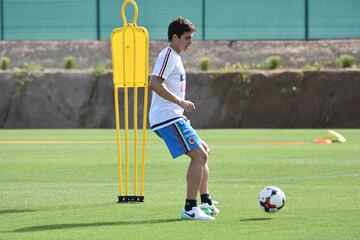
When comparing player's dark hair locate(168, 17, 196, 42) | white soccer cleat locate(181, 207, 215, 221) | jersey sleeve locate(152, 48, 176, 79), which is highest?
player's dark hair locate(168, 17, 196, 42)

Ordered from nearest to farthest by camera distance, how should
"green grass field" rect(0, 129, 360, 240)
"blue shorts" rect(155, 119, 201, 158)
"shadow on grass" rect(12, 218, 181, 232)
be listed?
1. "green grass field" rect(0, 129, 360, 240)
2. "shadow on grass" rect(12, 218, 181, 232)
3. "blue shorts" rect(155, 119, 201, 158)

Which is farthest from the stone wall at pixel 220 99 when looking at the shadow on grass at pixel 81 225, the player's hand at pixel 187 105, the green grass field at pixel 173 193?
the shadow on grass at pixel 81 225

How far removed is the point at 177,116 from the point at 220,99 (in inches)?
1082

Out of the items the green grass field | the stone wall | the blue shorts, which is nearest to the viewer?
the green grass field

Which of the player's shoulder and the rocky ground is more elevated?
the player's shoulder

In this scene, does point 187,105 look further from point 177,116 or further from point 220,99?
point 220,99

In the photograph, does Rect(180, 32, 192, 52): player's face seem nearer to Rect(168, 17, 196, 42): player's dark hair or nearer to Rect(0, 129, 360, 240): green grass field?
Rect(168, 17, 196, 42): player's dark hair

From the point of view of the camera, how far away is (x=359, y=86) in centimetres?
3709

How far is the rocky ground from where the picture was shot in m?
45.2

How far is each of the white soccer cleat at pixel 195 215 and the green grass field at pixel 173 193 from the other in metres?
0.10

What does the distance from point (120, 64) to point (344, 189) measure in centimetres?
341

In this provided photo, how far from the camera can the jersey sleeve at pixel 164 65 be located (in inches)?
429

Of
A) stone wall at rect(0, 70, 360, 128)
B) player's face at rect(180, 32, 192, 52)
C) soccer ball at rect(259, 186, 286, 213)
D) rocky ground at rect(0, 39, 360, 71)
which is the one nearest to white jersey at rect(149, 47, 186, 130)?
player's face at rect(180, 32, 192, 52)

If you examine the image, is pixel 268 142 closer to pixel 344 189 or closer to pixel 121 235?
pixel 344 189
